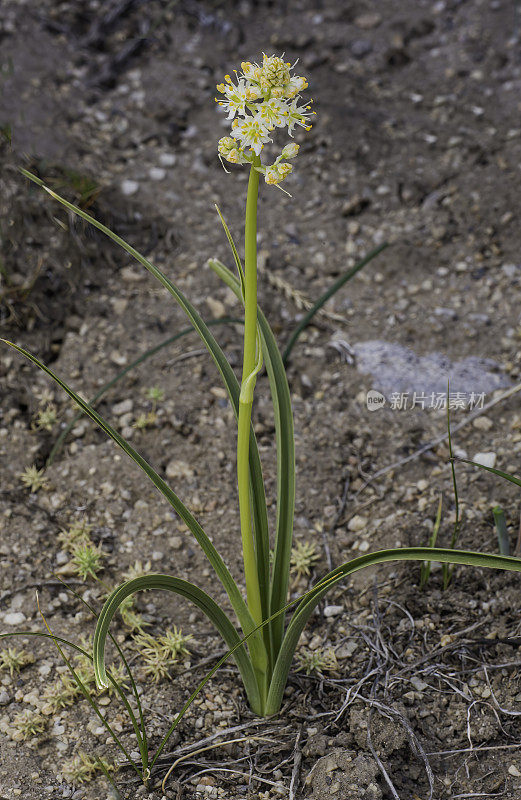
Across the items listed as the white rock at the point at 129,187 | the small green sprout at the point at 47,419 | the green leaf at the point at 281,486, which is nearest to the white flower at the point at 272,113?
the green leaf at the point at 281,486

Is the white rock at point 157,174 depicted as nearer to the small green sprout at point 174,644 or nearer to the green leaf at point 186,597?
the small green sprout at point 174,644

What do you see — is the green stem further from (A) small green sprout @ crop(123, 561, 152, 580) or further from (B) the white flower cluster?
(A) small green sprout @ crop(123, 561, 152, 580)

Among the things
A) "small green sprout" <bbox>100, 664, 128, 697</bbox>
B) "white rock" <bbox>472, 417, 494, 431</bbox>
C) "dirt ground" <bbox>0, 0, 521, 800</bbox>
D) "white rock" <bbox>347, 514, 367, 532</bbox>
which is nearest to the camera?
"dirt ground" <bbox>0, 0, 521, 800</bbox>

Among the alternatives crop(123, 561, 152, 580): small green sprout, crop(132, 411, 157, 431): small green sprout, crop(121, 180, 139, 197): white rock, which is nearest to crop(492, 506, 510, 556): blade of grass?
crop(123, 561, 152, 580): small green sprout

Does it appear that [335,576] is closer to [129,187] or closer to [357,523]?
[357,523]

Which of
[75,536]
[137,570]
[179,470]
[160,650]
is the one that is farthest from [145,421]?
[160,650]

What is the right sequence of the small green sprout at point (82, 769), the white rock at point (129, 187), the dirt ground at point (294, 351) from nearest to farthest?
the small green sprout at point (82, 769) → the dirt ground at point (294, 351) → the white rock at point (129, 187)
